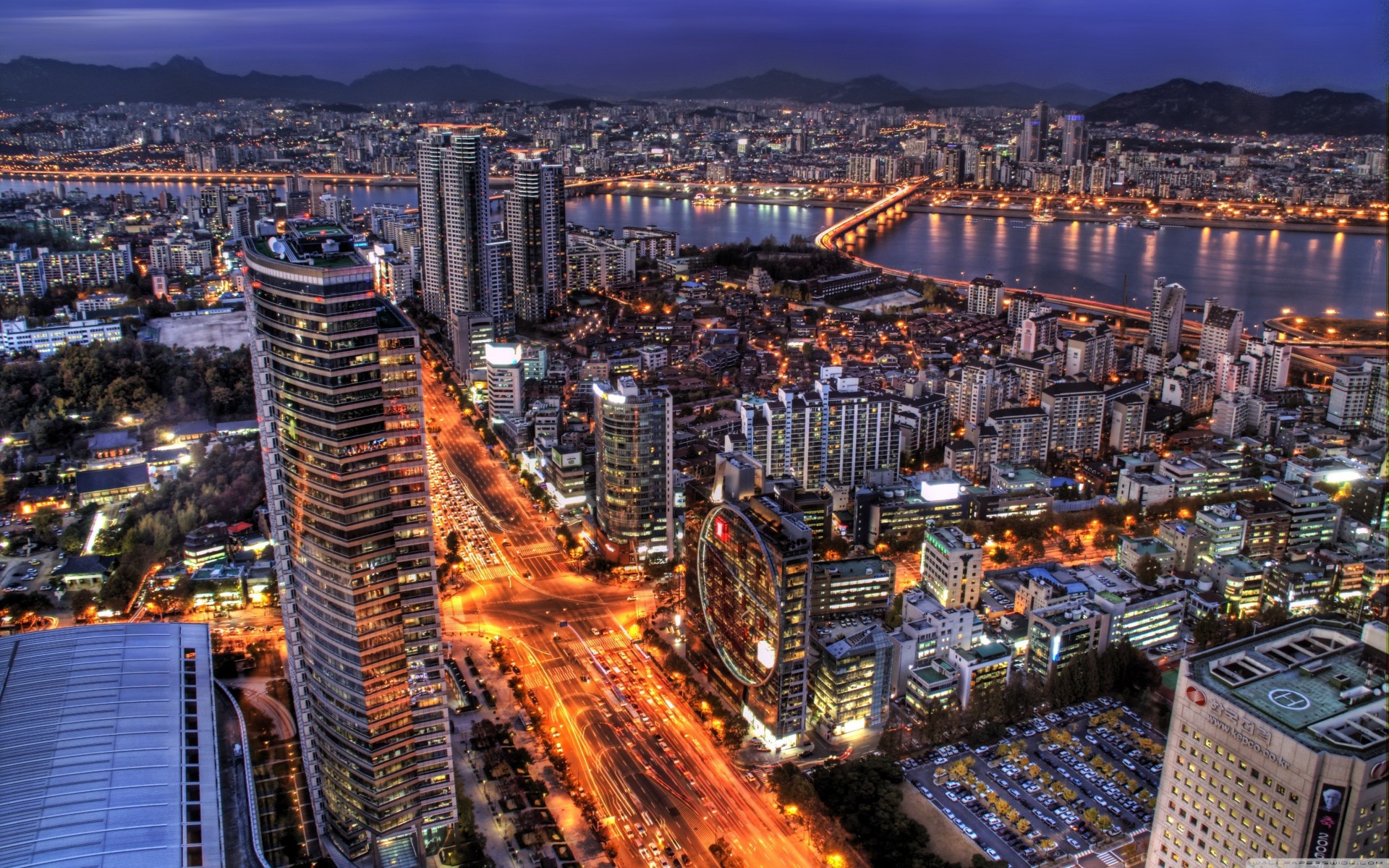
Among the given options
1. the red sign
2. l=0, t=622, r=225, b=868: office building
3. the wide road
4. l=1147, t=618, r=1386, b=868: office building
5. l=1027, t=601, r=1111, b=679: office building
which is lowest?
the wide road

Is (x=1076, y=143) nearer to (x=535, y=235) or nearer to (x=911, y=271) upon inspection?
(x=911, y=271)

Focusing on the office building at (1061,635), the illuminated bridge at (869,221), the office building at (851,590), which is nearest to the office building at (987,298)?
the illuminated bridge at (869,221)

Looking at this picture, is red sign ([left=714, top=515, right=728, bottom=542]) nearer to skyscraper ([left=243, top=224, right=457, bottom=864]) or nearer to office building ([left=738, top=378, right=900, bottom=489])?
skyscraper ([left=243, top=224, right=457, bottom=864])

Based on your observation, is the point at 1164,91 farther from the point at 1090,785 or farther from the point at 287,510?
the point at 287,510

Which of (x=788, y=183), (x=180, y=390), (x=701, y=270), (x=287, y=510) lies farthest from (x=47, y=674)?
(x=788, y=183)

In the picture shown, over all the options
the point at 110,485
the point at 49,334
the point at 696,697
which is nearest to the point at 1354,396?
the point at 696,697

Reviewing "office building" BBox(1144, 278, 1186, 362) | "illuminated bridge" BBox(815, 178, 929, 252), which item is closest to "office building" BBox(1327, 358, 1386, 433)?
"office building" BBox(1144, 278, 1186, 362)
